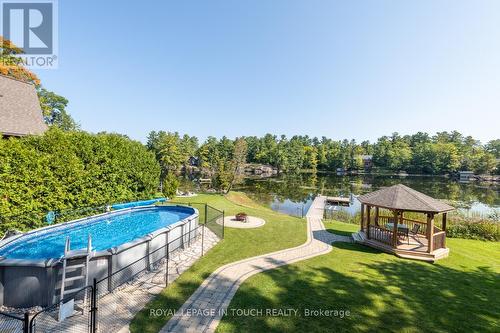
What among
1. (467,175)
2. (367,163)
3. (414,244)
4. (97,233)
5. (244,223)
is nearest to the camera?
(97,233)

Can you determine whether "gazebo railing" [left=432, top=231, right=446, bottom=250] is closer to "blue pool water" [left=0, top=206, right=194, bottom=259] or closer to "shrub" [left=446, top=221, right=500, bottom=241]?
"shrub" [left=446, top=221, right=500, bottom=241]

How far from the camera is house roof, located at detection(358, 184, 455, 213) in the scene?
10.1 m

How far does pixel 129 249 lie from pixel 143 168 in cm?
1031

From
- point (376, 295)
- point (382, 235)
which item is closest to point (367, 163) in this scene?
point (382, 235)

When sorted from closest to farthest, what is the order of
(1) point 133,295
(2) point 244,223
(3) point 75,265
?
1. (3) point 75,265
2. (1) point 133,295
3. (2) point 244,223

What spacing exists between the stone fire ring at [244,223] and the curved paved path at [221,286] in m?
3.45

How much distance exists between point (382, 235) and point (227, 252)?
7447 millimetres

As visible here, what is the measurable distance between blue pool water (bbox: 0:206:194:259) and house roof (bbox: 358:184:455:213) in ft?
32.2

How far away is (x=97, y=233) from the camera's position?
A: 35.9ft

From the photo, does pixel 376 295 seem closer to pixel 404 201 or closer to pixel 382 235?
pixel 382 235

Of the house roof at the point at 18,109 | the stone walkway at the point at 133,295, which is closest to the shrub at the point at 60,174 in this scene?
the house roof at the point at 18,109

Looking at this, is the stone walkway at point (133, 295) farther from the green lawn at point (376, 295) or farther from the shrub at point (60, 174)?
the shrub at point (60, 174)

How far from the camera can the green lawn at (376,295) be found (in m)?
5.44

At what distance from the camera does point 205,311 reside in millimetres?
5742
